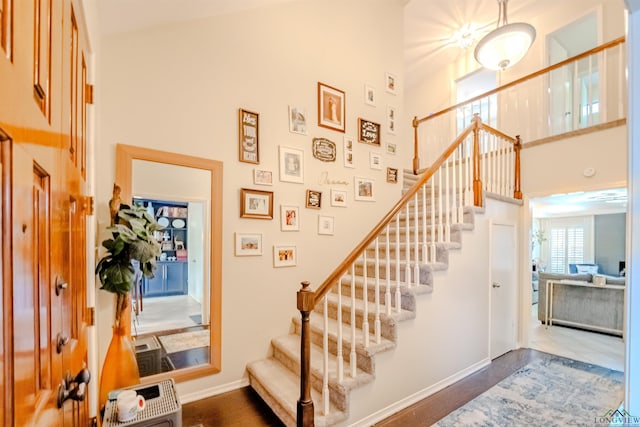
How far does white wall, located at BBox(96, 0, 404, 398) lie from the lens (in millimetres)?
2439

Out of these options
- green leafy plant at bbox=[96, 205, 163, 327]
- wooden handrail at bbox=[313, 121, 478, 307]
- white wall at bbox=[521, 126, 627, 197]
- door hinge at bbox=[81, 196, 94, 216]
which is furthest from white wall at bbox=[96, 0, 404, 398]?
white wall at bbox=[521, 126, 627, 197]

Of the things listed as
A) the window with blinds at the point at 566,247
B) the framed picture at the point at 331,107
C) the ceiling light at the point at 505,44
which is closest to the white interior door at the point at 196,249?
Result: the framed picture at the point at 331,107

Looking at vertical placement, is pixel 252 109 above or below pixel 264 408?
above

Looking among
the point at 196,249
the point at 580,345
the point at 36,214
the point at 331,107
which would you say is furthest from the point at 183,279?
the point at 580,345

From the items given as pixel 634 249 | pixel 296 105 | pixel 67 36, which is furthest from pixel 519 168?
pixel 67 36

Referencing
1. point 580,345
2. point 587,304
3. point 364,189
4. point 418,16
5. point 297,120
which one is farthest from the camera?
point 418,16

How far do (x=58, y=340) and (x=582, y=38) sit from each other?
7163 millimetres

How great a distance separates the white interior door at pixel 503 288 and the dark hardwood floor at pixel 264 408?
2.23ft

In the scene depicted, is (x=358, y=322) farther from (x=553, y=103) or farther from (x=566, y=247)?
(x=566, y=247)

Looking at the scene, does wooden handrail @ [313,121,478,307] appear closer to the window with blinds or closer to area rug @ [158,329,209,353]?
area rug @ [158,329,209,353]

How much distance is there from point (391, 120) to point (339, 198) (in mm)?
1398

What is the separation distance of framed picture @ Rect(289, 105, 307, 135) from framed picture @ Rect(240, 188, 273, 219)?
764mm

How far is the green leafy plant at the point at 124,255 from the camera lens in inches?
78.1

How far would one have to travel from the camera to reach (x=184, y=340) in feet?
8.95
